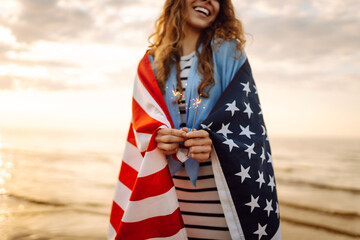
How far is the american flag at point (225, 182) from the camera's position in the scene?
1.56 meters

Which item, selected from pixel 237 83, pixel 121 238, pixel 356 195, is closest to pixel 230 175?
pixel 237 83

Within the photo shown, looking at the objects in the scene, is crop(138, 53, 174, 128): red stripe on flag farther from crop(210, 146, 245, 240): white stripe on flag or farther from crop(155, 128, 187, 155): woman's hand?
crop(210, 146, 245, 240): white stripe on flag

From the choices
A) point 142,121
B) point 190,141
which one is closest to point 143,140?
point 142,121

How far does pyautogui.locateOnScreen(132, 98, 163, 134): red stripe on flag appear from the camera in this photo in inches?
65.1

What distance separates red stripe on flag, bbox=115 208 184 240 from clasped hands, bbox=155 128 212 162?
0.36 m

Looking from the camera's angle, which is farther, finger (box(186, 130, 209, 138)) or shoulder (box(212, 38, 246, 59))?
shoulder (box(212, 38, 246, 59))

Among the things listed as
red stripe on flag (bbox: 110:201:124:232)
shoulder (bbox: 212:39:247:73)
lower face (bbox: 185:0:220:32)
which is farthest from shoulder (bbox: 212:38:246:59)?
red stripe on flag (bbox: 110:201:124:232)

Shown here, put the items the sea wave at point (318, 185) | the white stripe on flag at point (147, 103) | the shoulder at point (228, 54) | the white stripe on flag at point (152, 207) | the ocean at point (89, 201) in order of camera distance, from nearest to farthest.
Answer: the white stripe on flag at point (152, 207), the white stripe on flag at point (147, 103), the shoulder at point (228, 54), the ocean at point (89, 201), the sea wave at point (318, 185)

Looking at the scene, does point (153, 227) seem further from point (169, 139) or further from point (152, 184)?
point (169, 139)

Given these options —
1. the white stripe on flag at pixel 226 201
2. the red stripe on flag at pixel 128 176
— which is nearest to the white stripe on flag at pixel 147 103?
the white stripe on flag at pixel 226 201

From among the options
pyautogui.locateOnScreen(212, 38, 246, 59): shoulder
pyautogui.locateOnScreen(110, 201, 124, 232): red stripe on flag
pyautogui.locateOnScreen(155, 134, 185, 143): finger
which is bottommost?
pyautogui.locateOnScreen(110, 201, 124, 232): red stripe on flag

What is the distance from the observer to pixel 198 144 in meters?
1.49

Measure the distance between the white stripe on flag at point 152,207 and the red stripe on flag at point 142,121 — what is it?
0.39 metres

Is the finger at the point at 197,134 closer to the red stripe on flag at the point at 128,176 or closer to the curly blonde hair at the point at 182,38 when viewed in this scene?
the curly blonde hair at the point at 182,38
